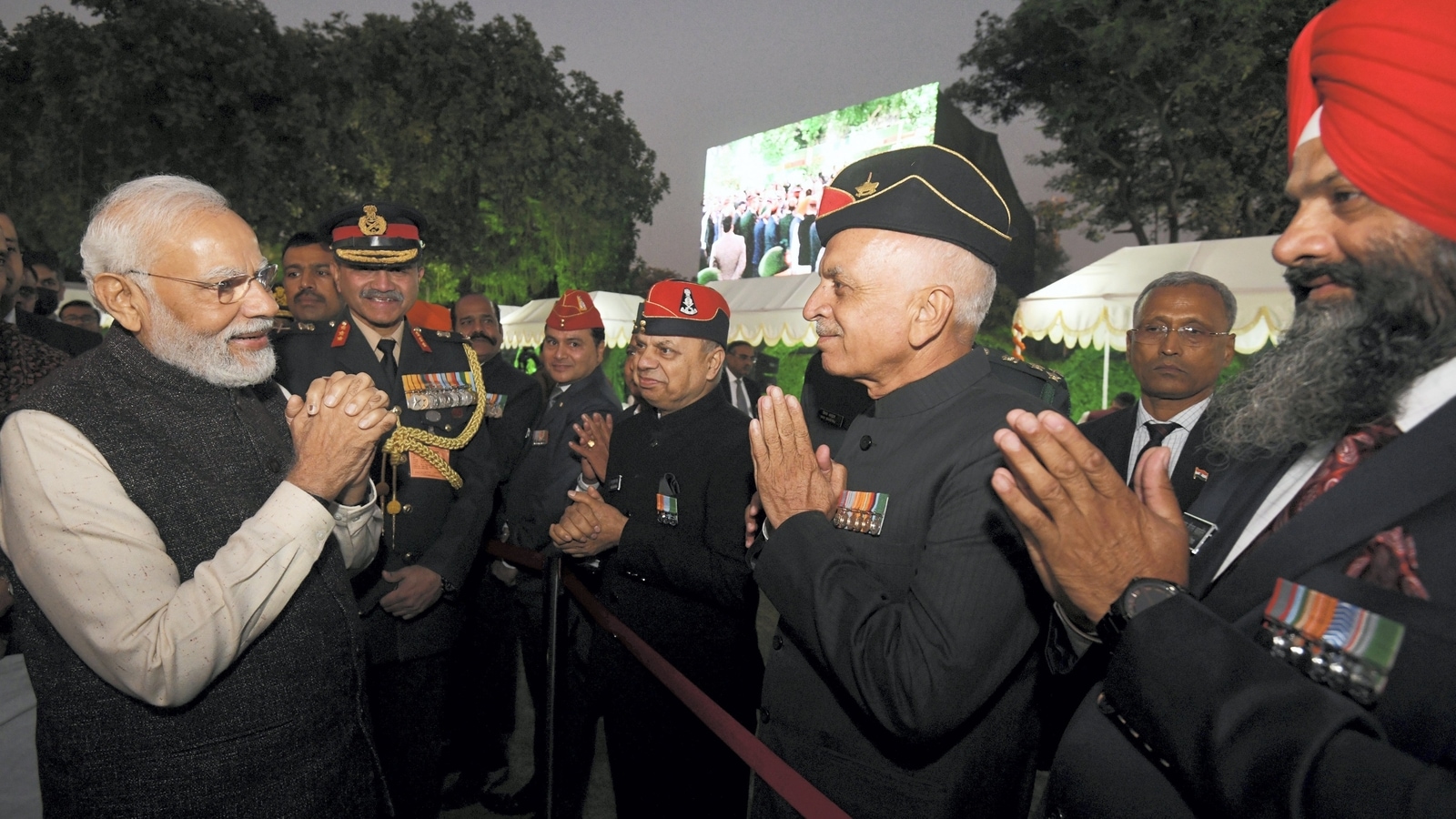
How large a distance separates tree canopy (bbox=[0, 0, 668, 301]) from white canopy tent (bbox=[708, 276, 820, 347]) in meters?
9.23

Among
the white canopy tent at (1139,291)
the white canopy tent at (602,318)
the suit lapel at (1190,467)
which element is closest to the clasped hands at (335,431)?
the suit lapel at (1190,467)

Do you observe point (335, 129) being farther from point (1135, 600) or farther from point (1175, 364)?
point (1135, 600)

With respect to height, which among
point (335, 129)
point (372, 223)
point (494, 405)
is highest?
point (335, 129)

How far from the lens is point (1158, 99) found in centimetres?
1812

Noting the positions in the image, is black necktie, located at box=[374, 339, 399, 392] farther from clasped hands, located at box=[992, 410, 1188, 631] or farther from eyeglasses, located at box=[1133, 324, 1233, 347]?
eyeglasses, located at box=[1133, 324, 1233, 347]

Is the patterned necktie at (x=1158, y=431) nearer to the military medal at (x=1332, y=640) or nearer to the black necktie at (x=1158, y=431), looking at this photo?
the black necktie at (x=1158, y=431)

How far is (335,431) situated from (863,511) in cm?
140


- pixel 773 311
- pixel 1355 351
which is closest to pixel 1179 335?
pixel 1355 351

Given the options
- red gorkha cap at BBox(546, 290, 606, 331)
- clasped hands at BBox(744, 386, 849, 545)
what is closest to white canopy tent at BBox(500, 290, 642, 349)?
red gorkha cap at BBox(546, 290, 606, 331)

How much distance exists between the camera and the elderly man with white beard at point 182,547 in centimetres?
167

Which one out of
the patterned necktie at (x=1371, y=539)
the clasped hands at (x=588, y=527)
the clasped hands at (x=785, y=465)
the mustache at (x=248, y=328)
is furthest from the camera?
the clasped hands at (x=588, y=527)

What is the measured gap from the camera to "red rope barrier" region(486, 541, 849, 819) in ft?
5.42

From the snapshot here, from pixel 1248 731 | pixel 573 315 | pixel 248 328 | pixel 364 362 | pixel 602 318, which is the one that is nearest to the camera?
pixel 1248 731

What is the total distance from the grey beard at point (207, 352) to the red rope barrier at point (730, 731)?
57.3 inches
